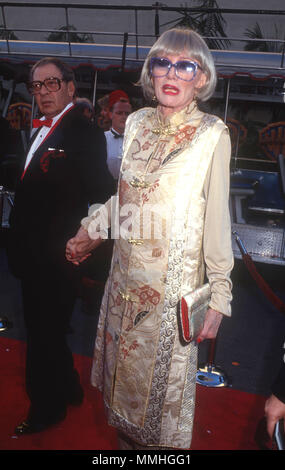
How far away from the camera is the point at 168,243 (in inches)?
65.5

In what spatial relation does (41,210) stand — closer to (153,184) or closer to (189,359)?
(153,184)

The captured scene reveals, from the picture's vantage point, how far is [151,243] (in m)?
1.69

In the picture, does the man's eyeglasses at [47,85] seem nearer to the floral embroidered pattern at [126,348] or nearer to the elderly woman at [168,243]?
the elderly woman at [168,243]

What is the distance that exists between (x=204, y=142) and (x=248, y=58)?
246 inches

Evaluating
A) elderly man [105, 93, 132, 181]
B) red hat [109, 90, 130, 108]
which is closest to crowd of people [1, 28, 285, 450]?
elderly man [105, 93, 132, 181]

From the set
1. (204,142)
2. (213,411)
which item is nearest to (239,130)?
(213,411)

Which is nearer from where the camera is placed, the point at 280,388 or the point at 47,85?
the point at 280,388

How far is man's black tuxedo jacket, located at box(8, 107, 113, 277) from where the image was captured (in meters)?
2.30

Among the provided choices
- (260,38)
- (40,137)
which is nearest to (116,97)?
(40,137)

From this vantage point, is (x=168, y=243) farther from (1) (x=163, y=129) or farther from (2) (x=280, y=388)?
(2) (x=280, y=388)

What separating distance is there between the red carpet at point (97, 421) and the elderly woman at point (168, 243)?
0.87 m

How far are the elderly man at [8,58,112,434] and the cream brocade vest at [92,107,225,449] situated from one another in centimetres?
65

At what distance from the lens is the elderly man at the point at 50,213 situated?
7.61ft

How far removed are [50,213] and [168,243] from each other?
2.95ft
